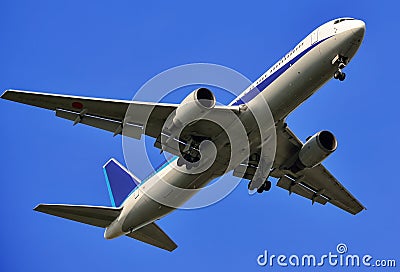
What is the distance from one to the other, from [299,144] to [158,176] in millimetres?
7947

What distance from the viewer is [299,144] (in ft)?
115

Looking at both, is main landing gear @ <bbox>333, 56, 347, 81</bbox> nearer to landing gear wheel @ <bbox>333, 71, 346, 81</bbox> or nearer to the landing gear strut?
landing gear wheel @ <bbox>333, 71, 346, 81</bbox>

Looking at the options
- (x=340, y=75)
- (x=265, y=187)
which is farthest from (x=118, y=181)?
(x=340, y=75)

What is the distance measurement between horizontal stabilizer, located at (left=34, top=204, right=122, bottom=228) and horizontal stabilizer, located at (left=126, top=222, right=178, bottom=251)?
2394 millimetres

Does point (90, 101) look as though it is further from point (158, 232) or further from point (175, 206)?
point (158, 232)

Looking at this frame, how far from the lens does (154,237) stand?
125 feet

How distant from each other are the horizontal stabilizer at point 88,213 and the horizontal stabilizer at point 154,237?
2394 mm

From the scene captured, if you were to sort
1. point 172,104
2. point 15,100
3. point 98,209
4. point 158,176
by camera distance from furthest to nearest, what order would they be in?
1. point 98,209
2. point 158,176
3. point 172,104
4. point 15,100

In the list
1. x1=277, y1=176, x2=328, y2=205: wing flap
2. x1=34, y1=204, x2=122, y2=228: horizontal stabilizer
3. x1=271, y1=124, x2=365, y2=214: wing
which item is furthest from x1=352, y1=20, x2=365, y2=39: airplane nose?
x1=34, y1=204, x2=122, y2=228: horizontal stabilizer

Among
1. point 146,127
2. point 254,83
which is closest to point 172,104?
point 146,127

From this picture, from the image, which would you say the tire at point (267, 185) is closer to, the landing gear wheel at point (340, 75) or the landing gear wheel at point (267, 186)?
the landing gear wheel at point (267, 186)

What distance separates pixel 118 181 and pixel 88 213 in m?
4.97

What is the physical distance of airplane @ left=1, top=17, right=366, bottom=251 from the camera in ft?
94.9

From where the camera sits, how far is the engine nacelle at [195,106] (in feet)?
94.6
